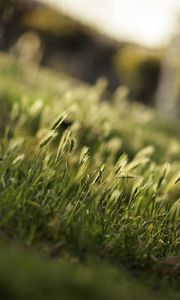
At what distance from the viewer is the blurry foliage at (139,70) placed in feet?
103

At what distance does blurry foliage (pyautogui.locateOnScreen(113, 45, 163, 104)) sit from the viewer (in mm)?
31406

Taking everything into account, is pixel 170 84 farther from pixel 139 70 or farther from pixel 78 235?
pixel 78 235

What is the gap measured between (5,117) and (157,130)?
6693 millimetres

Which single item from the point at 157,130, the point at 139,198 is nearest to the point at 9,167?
the point at 139,198

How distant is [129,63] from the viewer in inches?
1207

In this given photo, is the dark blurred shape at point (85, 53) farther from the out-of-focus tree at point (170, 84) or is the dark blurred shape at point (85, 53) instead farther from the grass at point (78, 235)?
the grass at point (78, 235)

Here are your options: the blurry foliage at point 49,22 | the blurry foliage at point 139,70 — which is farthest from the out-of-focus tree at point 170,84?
the blurry foliage at point 49,22

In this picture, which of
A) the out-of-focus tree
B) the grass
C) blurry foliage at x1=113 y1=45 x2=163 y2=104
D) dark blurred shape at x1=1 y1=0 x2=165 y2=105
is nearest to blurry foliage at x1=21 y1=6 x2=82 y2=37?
dark blurred shape at x1=1 y1=0 x2=165 y2=105

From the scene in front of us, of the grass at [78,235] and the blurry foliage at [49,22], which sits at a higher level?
the blurry foliage at [49,22]

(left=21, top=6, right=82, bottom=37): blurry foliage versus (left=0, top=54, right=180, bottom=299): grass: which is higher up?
(left=21, top=6, right=82, bottom=37): blurry foliage

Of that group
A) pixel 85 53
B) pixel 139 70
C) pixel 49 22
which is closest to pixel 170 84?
pixel 139 70

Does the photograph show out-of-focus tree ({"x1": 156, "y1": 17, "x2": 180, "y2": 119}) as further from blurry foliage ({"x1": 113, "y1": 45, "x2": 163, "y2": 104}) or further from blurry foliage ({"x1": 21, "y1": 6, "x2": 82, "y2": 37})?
blurry foliage ({"x1": 21, "y1": 6, "x2": 82, "y2": 37})

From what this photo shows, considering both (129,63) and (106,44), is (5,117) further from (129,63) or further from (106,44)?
(106,44)

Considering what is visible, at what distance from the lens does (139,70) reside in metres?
32.0
